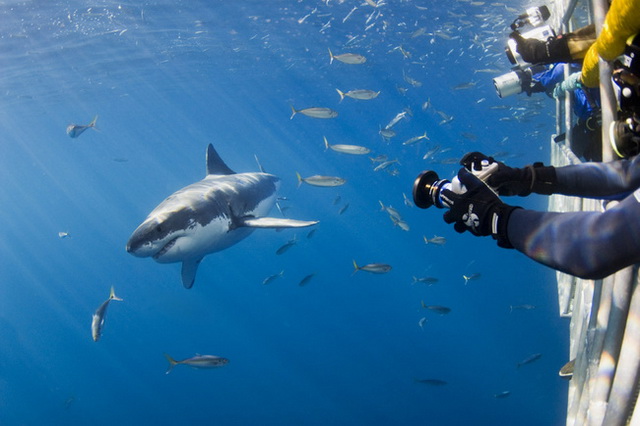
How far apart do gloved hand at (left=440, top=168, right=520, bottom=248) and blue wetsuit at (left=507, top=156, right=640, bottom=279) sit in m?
0.06

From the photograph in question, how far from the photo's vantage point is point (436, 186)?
9.32 feet

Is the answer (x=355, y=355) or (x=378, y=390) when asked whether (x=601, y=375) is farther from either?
(x=355, y=355)

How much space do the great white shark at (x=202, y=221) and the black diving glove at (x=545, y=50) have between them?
3011 mm

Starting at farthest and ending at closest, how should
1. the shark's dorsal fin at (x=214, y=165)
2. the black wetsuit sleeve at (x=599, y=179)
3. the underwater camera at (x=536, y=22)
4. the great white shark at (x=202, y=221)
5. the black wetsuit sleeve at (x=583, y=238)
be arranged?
the shark's dorsal fin at (x=214, y=165)
the great white shark at (x=202, y=221)
the underwater camera at (x=536, y=22)
the black wetsuit sleeve at (x=599, y=179)
the black wetsuit sleeve at (x=583, y=238)

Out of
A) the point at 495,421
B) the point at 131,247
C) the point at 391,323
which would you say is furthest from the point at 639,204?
the point at 391,323

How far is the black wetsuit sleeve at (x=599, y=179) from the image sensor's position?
9.50ft

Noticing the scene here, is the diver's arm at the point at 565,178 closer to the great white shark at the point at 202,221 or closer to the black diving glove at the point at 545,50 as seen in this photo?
the black diving glove at the point at 545,50

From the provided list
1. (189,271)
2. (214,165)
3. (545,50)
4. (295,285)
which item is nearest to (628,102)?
(545,50)

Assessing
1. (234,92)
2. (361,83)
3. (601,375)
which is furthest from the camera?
(234,92)

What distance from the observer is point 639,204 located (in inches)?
71.2

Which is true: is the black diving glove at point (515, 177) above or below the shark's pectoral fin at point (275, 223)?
above

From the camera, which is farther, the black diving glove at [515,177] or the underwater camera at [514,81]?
the underwater camera at [514,81]

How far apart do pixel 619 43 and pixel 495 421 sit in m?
19.0

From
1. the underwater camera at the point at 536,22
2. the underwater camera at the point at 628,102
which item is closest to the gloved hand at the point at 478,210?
the underwater camera at the point at 628,102
